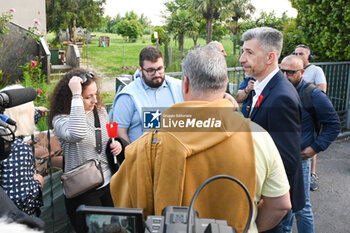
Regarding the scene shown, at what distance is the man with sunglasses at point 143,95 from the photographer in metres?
3.17

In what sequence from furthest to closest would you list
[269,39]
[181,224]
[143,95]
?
1. [143,95]
2. [269,39]
3. [181,224]

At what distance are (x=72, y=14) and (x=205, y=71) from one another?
114ft

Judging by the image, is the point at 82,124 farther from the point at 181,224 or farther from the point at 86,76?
the point at 181,224

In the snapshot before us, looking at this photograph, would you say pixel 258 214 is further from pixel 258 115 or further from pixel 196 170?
pixel 258 115

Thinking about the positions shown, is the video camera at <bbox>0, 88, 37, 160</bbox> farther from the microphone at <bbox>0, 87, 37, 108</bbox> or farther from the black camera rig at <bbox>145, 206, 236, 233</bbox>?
the black camera rig at <bbox>145, 206, 236, 233</bbox>

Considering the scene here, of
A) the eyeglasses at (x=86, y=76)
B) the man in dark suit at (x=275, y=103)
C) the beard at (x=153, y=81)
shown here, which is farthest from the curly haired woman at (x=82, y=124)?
the man in dark suit at (x=275, y=103)

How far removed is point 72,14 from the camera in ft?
110

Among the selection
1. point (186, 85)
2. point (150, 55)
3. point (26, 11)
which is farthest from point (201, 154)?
point (26, 11)

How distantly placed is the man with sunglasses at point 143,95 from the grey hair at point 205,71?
5.32 ft

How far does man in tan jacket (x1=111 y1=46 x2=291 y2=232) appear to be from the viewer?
1.44 meters

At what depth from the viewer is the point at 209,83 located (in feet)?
5.06

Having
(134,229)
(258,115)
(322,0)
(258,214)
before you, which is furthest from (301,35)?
(134,229)

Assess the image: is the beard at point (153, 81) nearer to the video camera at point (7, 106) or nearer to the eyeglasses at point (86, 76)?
the eyeglasses at point (86, 76)

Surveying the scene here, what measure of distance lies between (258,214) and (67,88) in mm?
1844
